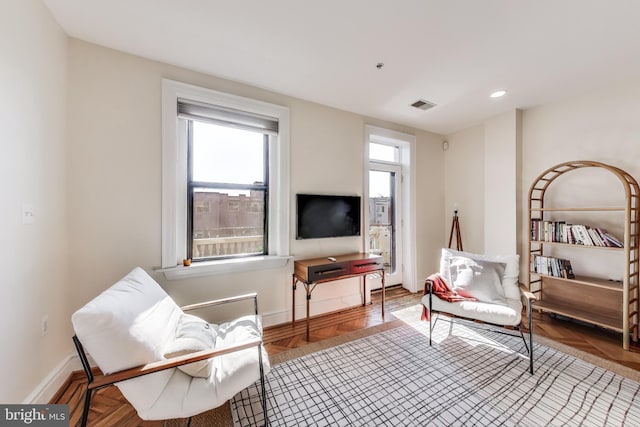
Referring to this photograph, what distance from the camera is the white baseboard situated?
1.47 metres

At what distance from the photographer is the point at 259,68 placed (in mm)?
2230

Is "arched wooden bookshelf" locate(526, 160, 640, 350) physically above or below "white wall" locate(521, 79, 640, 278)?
below

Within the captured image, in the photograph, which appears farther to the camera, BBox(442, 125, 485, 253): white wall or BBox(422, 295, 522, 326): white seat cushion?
BBox(442, 125, 485, 253): white wall

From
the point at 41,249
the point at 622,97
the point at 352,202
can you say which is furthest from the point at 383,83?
the point at 41,249

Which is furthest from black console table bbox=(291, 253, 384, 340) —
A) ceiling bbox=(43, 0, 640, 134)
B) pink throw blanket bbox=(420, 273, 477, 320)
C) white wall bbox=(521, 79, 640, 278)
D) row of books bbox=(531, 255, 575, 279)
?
white wall bbox=(521, 79, 640, 278)

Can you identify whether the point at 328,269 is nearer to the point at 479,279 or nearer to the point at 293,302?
the point at 293,302

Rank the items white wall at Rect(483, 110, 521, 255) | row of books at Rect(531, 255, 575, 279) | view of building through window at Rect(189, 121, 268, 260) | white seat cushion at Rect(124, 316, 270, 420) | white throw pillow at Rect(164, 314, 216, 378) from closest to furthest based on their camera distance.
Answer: white seat cushion at Rect(124, 316, 270, 420), white throw pillow at Rect(164, 314, 216, 378), view of building through window at Rect(189, 121, 268, 260), row of books at Rect(531, 255, 575, 279), white wall at Rect(483, 110, 521, 255)

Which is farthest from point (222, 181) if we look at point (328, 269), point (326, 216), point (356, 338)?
point (356, 338)

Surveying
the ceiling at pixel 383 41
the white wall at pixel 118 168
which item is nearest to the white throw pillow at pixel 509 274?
the ceiling at pixel 383 41

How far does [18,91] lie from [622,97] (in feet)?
15.9

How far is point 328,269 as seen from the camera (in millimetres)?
2561

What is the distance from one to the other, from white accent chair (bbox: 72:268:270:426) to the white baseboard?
30.2 inches

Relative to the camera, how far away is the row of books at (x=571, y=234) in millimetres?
2361

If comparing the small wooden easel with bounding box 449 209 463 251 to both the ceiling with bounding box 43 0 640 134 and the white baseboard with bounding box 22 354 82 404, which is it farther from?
the white baseboard with bounding box 22 354 82 404
